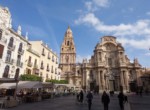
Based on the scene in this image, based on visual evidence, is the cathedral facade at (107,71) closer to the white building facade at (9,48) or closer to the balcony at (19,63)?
the balcony at (19,63)

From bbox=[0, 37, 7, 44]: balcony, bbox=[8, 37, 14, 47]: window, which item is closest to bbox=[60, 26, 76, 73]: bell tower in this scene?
bbox=[8, 37, 14, 47]: window

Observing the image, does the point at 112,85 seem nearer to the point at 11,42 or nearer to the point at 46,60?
the point at 46,60

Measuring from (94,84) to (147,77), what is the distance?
57.9ft

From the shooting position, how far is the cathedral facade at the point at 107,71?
169 ft

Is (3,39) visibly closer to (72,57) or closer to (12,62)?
(12,62)

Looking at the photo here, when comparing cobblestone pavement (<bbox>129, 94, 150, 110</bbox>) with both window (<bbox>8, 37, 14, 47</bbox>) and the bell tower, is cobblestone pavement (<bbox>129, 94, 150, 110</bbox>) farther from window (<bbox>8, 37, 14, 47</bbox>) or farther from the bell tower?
the bell tower

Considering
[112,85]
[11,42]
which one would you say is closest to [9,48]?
[11,42]

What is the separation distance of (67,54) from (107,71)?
24.1m

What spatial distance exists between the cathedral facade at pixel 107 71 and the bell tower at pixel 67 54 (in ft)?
31.0

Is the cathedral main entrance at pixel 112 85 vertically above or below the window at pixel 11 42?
below

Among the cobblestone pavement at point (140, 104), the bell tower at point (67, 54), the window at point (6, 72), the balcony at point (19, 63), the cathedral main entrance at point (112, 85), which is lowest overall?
the cobblestone pavement at point (140, 104)

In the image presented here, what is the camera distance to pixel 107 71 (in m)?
54.2

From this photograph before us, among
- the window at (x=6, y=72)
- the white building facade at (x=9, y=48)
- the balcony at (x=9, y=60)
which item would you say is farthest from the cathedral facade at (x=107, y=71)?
the window at (x=6, y=72)

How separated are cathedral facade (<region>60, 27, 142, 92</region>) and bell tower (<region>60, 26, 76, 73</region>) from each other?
371 inches
